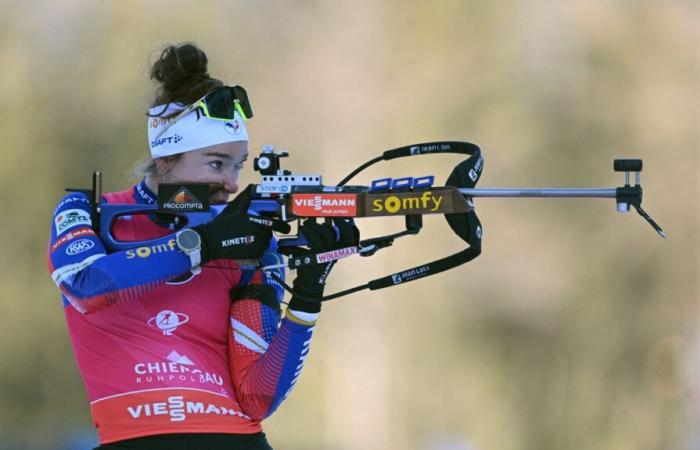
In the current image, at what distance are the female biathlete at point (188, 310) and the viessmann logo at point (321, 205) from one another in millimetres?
30

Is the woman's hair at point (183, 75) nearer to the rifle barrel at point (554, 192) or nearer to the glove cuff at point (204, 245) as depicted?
the glove cuff at point (204, 245)

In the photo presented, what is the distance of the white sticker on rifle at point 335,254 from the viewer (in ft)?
7.09

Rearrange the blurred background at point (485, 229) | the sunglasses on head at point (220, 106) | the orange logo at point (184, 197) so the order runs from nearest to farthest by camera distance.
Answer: the orange logo at point (184, 197) → the sunglasses on head at point (220, 106) → the blurred background at point (485, 229)

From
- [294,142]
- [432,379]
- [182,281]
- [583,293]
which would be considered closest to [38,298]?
[294,142]

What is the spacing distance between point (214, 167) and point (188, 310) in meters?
0.34

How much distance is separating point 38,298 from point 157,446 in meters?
3.08

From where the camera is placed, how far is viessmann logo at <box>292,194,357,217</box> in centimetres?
218

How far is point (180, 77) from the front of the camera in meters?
2.43

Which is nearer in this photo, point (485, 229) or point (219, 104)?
point (219, 104)

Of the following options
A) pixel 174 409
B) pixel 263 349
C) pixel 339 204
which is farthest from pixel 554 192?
pixel 174 409

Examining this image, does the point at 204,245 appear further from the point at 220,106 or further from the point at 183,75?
the point at 183,75

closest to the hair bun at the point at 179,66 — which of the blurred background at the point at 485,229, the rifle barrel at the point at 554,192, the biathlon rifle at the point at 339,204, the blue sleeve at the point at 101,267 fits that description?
the biathlon rifle at the point at 339,204

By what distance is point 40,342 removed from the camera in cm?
498

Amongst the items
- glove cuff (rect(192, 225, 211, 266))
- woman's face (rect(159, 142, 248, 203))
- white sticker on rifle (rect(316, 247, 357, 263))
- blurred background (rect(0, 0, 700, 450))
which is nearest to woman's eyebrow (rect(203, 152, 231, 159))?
woman's face (rect(159, 142, 248, 203))
